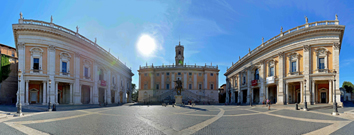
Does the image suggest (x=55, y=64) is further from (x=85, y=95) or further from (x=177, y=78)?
(x=177, y=78)

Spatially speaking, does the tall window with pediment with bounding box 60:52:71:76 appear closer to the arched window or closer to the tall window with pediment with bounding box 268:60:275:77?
the tall window with pediment with bounding box 268:60:275:77

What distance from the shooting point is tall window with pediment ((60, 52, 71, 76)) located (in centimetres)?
3048

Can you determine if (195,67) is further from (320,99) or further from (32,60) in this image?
(32,60)

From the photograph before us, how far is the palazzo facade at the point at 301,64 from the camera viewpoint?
87.6ft

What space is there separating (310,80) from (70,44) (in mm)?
40696

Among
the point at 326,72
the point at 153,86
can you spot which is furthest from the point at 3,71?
the point at 326,72

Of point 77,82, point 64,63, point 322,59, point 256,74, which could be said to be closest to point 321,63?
point 322,59

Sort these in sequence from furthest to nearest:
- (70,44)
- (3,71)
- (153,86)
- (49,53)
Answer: (153,86), (3,71), (70,44), (49,53)

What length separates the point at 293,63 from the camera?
1243 inches

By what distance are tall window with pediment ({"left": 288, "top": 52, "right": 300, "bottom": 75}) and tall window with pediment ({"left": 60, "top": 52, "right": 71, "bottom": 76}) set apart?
128 feet

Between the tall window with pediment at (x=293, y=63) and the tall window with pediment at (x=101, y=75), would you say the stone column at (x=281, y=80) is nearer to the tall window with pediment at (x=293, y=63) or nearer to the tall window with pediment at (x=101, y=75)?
the tall window with pediment at (x=293, y=63)

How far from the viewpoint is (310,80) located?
28281 mm

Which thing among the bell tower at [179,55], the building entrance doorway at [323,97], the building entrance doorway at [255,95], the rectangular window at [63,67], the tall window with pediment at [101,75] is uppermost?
the bell tower at [179,55]

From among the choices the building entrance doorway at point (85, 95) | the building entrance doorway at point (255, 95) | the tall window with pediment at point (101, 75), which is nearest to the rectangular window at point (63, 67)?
the building entrance doorway at point (85, 95)
